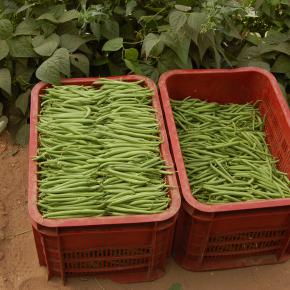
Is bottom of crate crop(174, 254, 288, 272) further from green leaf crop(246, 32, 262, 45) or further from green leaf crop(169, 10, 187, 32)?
green leaf crop(246, 32, 262, 45)

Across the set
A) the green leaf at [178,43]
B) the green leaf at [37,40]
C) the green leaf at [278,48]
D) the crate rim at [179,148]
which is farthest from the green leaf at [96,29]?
the green leaf at [278,48]

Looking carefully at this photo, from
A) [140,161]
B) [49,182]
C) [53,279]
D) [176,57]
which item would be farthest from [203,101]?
[53,279]

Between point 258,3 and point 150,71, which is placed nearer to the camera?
point 150,71

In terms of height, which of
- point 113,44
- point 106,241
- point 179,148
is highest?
point 113,44

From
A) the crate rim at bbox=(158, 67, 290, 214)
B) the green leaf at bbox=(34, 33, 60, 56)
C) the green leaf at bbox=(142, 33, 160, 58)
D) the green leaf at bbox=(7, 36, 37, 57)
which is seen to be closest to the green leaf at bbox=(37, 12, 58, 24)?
the green leaf at bbox=(34, 33, 60, 56)

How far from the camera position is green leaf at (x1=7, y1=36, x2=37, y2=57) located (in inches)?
164

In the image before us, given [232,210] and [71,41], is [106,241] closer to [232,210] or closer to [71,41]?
[232,210]

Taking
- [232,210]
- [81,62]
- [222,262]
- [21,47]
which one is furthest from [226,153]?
[21,47]

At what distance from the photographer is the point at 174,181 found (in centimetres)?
332

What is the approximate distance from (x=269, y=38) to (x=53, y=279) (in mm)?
2989

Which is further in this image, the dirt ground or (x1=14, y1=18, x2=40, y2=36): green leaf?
(x1=14, y1=18, x2=40, y2=36): green leaf

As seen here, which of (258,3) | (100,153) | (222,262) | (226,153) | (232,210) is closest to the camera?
(232,210)

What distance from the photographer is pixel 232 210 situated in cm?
323

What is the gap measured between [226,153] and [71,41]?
1.67 m
